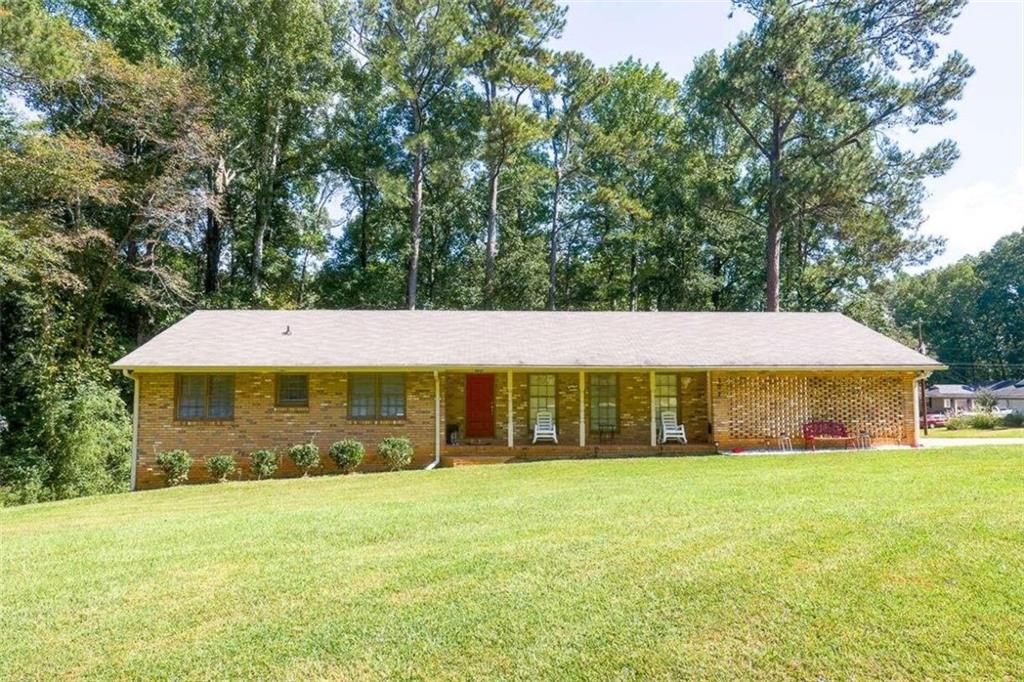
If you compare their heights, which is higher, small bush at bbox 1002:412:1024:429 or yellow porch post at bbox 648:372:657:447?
yellow porch post at bbox 648:372:657:447

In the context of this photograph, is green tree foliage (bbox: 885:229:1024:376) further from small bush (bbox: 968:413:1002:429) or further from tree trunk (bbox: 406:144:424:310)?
tree trunk (bbox: 406:144:424:310)

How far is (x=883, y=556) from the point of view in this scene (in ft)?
17.9

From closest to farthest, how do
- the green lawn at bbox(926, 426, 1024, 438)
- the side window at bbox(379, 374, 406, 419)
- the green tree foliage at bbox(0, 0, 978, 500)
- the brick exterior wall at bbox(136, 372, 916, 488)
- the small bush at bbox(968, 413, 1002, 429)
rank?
1. the brick exterior wall at bbox(136, 372, 916, 488)
2. the side window at bbox(379, 374, 406, 419)
3. the green tree foliage at bbox(0, 0, 978, 500)
4. the green lawn at bbox(926, 426, 1024, 438)
5. the small bush at bbox(968, 413, 1002, 429)

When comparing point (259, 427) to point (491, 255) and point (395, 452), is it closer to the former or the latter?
point (395, 452)

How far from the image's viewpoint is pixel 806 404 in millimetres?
15188

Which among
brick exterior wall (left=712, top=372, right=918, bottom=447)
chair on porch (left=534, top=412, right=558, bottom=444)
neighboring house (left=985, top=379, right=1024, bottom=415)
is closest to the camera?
brick exterior wall (left=712, top=372, right=918, bottom=447)

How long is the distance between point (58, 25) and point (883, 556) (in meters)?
21.5

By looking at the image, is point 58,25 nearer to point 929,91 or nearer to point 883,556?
point 883,556

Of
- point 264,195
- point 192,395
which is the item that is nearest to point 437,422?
point 192,395

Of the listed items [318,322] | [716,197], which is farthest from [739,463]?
[716,197]

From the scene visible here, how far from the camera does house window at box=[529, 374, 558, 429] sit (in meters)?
15.7

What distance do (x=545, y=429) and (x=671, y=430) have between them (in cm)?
309

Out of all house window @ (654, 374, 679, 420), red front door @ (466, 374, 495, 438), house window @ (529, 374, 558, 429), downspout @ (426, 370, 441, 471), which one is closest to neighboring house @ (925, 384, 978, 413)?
house window @ (654, 374, 679, 420)

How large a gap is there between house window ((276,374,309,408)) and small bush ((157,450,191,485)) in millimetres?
2206
